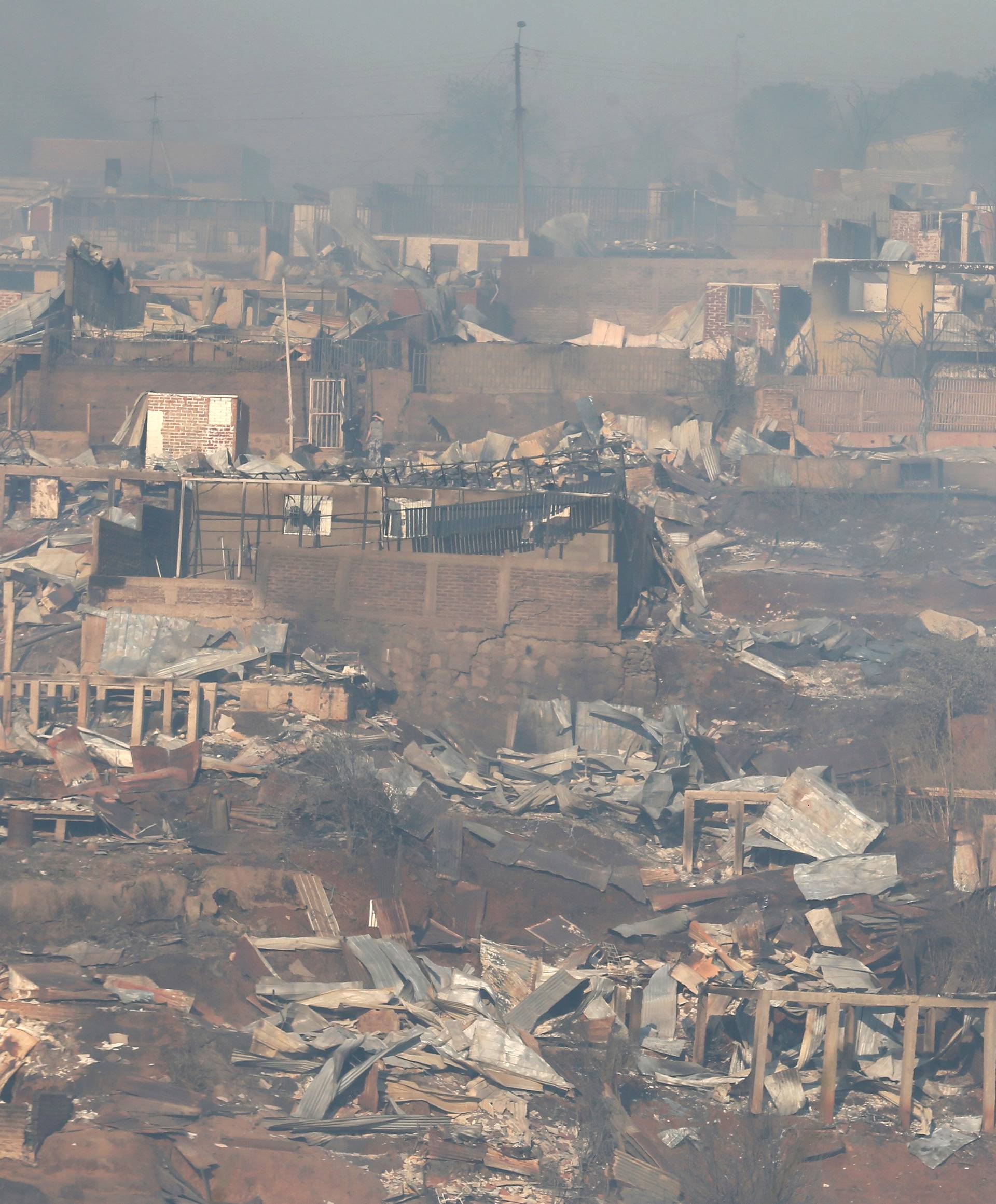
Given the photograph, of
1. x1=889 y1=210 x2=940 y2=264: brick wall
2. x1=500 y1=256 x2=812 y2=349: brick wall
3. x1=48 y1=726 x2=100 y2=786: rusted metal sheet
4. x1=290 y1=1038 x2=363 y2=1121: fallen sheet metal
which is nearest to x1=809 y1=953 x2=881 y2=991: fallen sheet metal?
x1=290 y1=1038 x2=363 y2=1121: fallen sheet metal

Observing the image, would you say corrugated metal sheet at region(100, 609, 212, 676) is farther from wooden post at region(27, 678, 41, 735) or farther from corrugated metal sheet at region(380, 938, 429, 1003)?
corrugated metal sheet at region(380, 938, 429, 1003)

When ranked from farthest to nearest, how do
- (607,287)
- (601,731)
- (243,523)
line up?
(607,287) → (243,523) → (601,731)

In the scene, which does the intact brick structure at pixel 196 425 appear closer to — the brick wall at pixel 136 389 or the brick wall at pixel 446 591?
the brick wall at pixel 136 389

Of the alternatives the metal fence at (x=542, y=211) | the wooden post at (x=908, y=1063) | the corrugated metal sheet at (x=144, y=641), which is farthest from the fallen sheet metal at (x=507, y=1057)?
the metal fence at (x=542, y=211)

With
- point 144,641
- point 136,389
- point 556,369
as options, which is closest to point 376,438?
point 136,389

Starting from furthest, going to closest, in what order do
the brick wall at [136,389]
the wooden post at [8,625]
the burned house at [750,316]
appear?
the burned house at [750,316]
the brick wall at [136,389]
the wooden post at [8,625]

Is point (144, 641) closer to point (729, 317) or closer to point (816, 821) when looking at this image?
point (816, 821)
